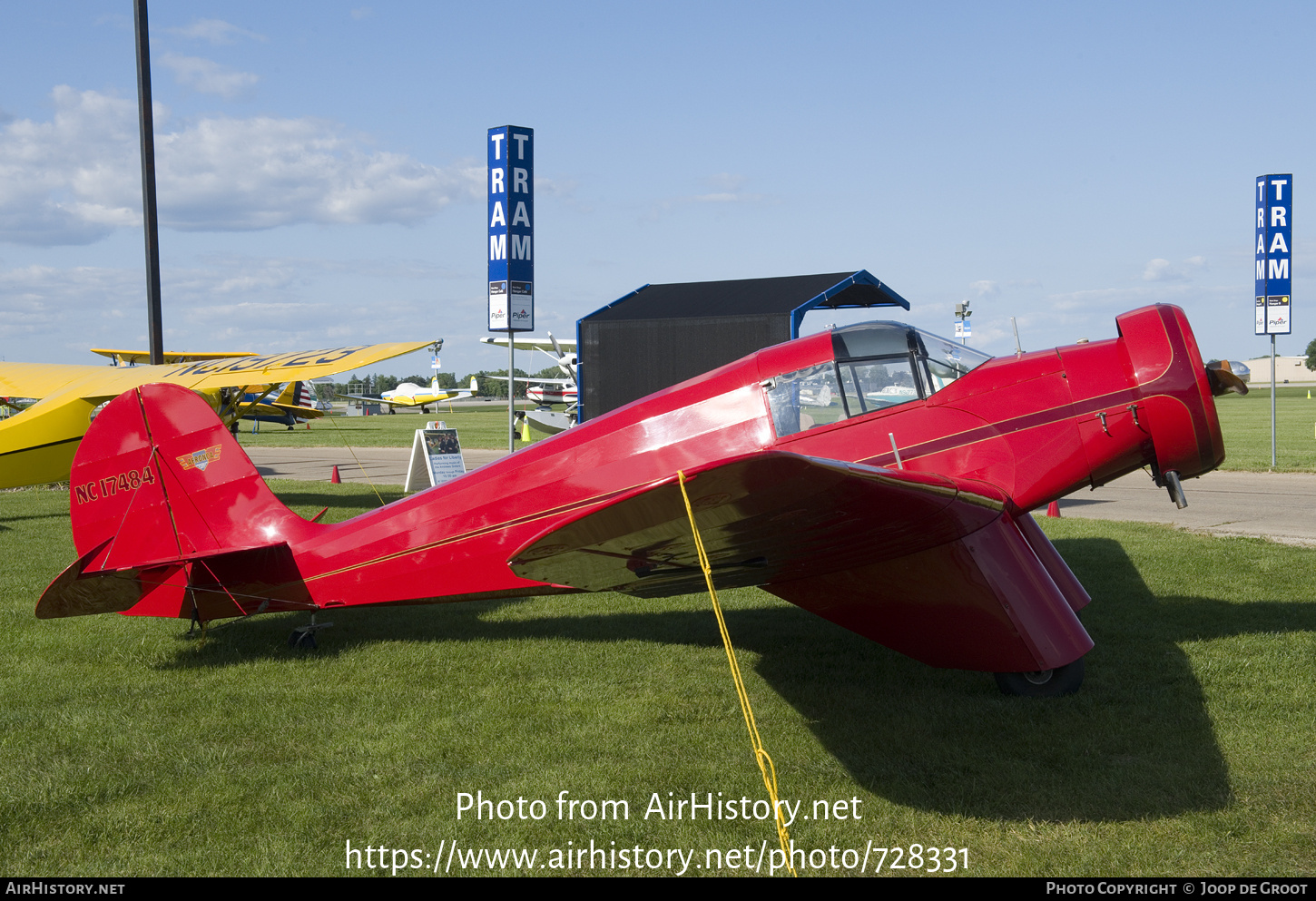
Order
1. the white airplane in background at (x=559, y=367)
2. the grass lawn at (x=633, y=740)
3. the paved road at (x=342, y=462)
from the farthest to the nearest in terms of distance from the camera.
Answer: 1. the white airplane in background at (x=559, y=367)
2. the paved road at (x=342, y=462)
3. the grass lawn at (x=633, y=740)

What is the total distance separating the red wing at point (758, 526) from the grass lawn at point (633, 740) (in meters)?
0.95

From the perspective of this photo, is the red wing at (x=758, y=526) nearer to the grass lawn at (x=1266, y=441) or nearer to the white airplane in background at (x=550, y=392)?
the grass lawn at (x=1266, y=441)

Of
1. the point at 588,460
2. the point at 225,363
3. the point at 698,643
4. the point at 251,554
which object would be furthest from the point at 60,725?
the point at 225,363

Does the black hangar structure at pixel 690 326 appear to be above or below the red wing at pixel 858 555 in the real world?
above

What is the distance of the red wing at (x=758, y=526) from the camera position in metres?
3.03

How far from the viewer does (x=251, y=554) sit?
20.5ft

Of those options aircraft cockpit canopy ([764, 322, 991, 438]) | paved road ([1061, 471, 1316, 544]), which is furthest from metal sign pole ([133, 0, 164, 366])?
paved road ([1061, 471, 1316, 544])

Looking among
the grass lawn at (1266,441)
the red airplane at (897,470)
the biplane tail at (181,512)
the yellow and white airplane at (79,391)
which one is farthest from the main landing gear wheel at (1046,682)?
the yellow and white airplane at (79,391)

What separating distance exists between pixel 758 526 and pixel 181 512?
4743mm

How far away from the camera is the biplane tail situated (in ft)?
20.5

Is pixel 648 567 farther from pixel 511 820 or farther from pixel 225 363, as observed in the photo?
pixel 225 363

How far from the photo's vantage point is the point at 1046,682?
5.21m

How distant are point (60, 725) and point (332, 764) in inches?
71.3

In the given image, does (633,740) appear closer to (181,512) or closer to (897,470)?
(897,470)
